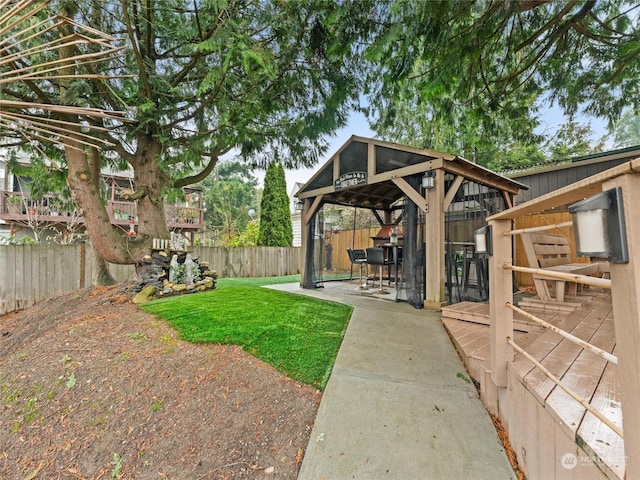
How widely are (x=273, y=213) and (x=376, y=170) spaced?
6.26 metres

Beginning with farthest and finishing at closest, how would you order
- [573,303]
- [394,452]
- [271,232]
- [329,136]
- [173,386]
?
1. [271,232]
2. [329,136]
3. [573,303]
4. [173,386]
5. [394,452]

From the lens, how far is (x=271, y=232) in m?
10.7

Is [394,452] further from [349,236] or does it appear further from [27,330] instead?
[349,236]

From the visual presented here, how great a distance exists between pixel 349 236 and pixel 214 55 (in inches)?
269

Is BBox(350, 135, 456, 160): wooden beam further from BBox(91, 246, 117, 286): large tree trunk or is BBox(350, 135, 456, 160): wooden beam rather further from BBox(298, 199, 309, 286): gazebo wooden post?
BBox(91, 246, 117, 286): large tree trunk

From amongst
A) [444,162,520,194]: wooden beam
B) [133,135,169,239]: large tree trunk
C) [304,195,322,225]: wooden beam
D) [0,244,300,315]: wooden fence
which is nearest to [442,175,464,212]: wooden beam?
[444,162,520,194]: wooden beam

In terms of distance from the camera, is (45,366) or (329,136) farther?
(329,136)

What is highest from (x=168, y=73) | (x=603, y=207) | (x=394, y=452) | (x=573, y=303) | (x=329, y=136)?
(x=168, y=73)

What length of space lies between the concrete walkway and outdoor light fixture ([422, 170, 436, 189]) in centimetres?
236

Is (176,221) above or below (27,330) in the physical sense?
above

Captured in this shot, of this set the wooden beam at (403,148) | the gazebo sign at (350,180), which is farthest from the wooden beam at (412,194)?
the gazebo sign at (350,180)

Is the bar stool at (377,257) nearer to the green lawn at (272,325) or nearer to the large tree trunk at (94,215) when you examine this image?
the green lawn at (272,325)

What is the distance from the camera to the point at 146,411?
79.6 inches

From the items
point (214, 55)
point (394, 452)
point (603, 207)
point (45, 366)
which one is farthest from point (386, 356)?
point (214, 55)
